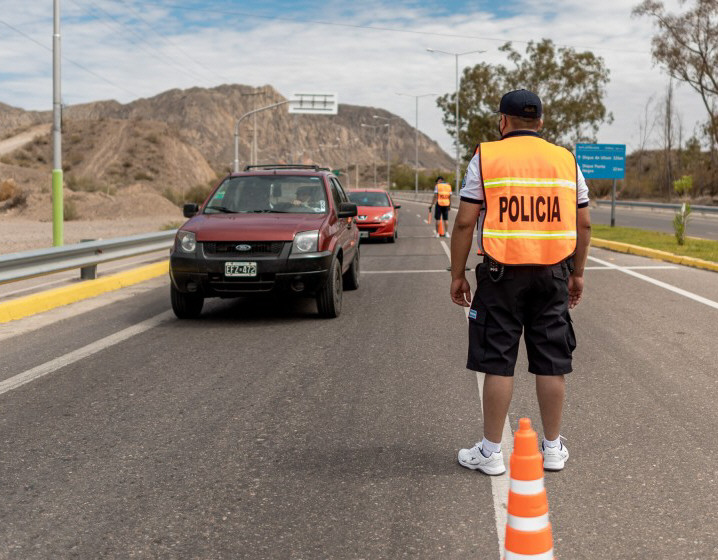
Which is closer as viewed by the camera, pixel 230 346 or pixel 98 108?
pixel 230 346

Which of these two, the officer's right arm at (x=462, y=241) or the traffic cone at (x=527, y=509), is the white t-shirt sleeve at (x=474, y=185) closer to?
the officer's right arm at (x=462, y=241)

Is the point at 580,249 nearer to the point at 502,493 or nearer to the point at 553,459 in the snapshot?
the point at 553,459

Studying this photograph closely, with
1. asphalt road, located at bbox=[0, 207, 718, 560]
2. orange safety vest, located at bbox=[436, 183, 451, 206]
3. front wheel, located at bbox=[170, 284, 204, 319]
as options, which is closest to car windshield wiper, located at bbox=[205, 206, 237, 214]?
front wheel, located at bbox=[170, 284, 204, 319]

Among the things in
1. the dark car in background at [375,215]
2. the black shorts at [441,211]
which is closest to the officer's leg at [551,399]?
the dark car in background at [375,215]

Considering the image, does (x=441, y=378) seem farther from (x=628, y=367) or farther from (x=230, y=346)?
(x=230, y=346)

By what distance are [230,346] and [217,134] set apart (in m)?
144

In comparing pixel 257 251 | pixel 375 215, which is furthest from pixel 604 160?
pixel 257 251

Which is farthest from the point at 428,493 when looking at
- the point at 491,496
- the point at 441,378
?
the point at 441,378

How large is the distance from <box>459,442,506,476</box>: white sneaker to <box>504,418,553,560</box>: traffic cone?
4.61 ft

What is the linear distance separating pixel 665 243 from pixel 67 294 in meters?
13.8

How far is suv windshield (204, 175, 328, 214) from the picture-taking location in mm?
9758

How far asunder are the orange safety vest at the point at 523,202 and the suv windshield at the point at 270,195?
5868 mm

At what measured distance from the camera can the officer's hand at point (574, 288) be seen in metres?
4.34

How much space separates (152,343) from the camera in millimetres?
7797
